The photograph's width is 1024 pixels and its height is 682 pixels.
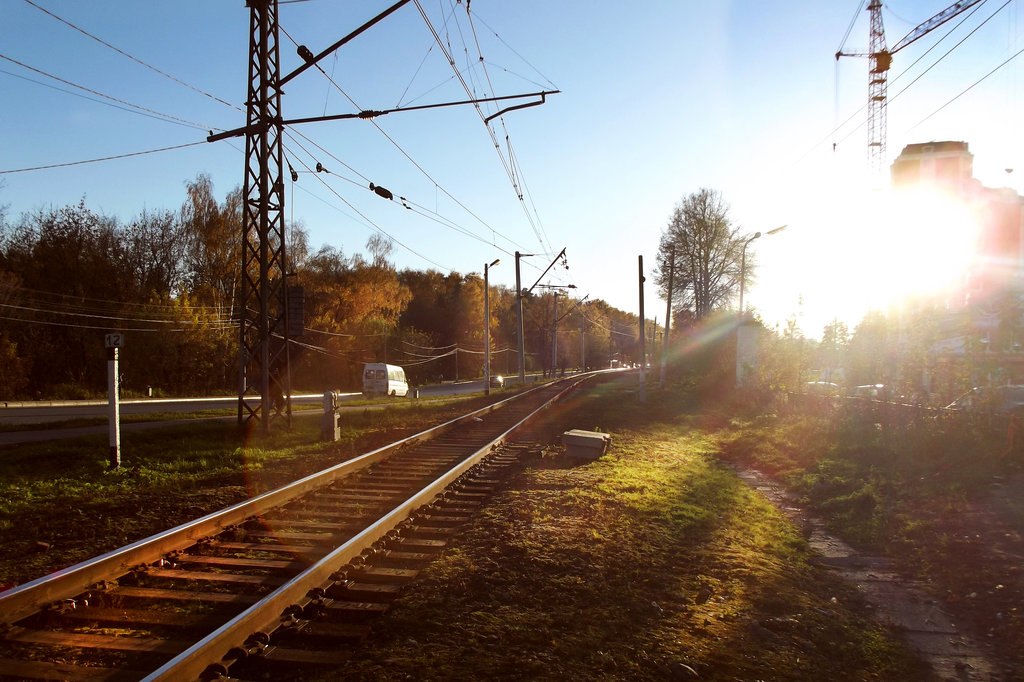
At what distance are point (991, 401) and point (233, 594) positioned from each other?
1281 centimetres

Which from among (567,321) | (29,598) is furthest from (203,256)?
(567,321)

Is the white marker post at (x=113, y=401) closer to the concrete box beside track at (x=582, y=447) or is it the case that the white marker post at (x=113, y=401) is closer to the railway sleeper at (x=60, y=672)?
the concrete box beside track at (x=582, y=447)

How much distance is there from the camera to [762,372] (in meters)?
28.6

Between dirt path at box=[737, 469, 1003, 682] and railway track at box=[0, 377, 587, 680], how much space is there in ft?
13.8

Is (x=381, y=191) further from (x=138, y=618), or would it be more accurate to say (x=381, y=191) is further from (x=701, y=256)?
(x=701, y=256)

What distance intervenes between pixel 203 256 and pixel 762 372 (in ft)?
156

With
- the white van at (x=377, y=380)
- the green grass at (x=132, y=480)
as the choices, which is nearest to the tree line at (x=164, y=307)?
the white van at (x=377, y=380)

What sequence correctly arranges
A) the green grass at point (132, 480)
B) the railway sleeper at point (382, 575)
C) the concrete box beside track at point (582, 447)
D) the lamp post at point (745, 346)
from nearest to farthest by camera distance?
the railway sleeper at point (382, 575)
the green grass at point (132, 480)
the concrete box beside track at point (582, 447)
the lamp post at point (745, 346)

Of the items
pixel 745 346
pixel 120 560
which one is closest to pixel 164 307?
pixel 745 346

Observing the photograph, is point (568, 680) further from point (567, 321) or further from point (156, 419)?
point (567, 321)

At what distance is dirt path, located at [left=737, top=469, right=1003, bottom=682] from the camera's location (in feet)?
16.9

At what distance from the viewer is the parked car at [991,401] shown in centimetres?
1251

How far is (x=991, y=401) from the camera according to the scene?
1253 cm

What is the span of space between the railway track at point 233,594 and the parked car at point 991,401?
964 centimetres
